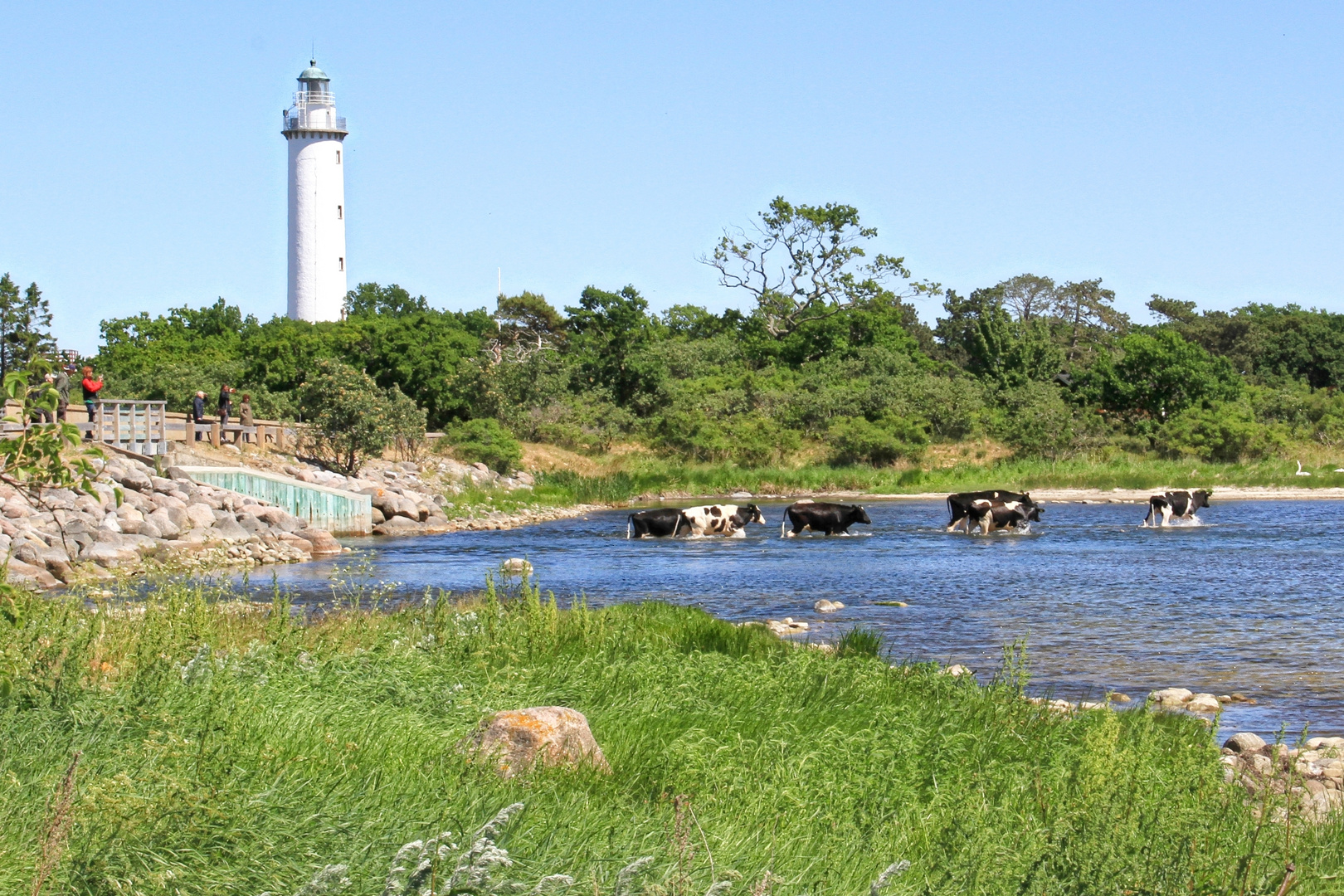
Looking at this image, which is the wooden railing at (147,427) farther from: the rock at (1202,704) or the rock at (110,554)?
the rock at (1202,704)

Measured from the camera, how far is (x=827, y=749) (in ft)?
25.0

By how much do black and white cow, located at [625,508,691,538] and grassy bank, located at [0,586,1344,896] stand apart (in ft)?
65.9

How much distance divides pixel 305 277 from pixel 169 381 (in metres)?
10.6

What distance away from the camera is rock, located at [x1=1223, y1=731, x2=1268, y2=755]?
9.20 m

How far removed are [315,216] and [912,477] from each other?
2860 cm

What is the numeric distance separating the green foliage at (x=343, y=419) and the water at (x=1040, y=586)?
6765mm

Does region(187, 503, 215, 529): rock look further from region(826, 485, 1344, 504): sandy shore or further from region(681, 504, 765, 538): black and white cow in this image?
region(826, 485, 1344, 504): sandy shore

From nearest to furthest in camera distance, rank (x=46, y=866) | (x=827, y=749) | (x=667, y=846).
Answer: (x=46, y=866)
(x=667, y=846)
(x=827, y=749)

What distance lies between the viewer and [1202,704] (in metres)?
10.9

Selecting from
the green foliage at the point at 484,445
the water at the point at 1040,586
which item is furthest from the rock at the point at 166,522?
the green foliage at the point at 484,445

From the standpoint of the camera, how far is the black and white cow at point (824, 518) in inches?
1201

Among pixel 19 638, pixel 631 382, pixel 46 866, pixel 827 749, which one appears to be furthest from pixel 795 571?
pixel 631 382

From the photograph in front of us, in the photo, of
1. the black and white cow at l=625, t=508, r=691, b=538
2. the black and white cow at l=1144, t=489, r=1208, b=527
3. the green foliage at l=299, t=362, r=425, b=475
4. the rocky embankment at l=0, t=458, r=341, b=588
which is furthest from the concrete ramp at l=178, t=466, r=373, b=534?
the black and white cow at l=1144, t=489, r=1208, b=527

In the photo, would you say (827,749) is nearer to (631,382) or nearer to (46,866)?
(46,866)
